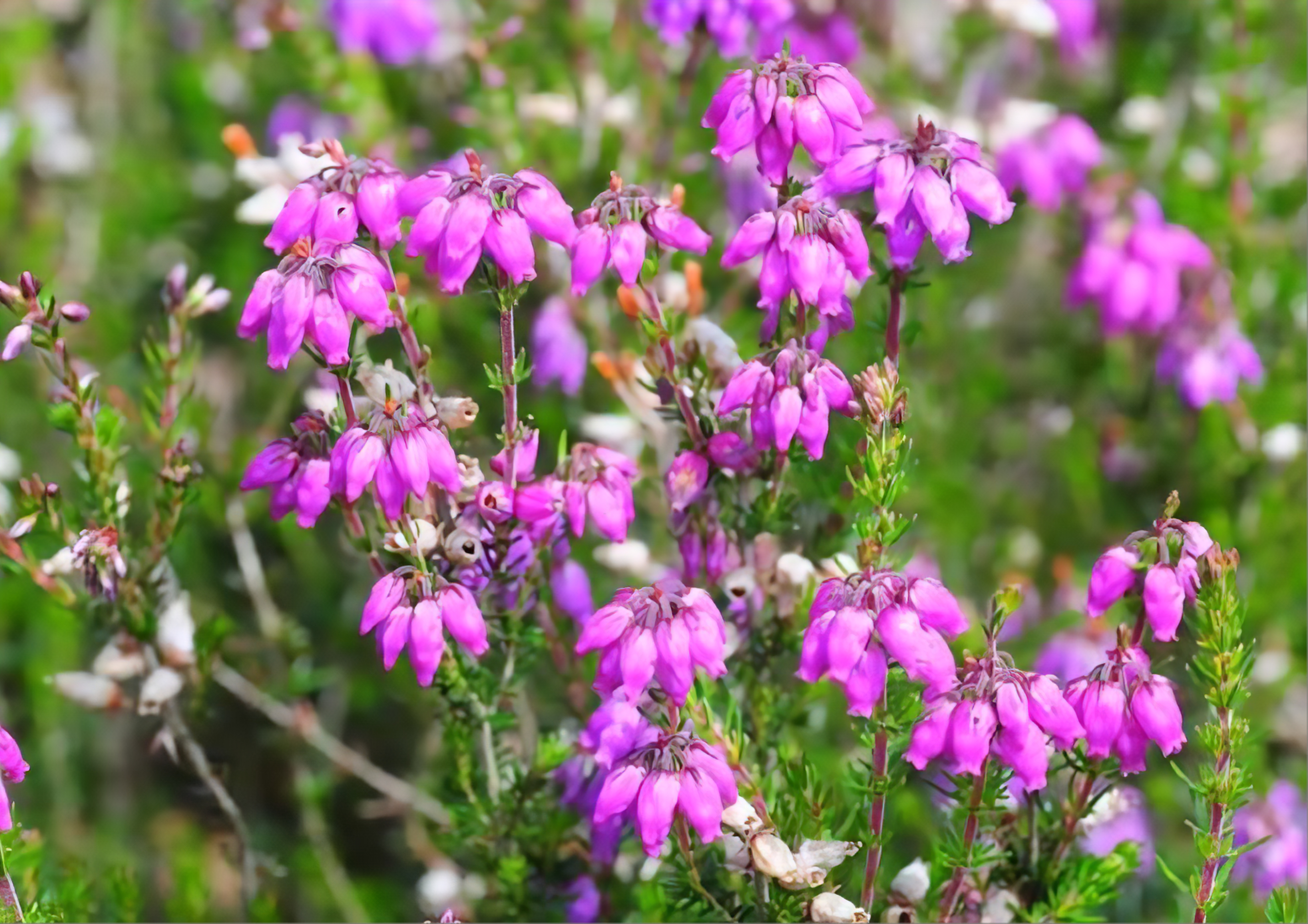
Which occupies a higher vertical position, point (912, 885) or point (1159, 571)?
point (1159, 571)

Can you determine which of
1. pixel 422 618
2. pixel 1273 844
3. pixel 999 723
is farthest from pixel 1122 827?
pixel 422 618

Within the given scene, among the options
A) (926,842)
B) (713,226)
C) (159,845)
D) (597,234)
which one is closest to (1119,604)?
(926,842)

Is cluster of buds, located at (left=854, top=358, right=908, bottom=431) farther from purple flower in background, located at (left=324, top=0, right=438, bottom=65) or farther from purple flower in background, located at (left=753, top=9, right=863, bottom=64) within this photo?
purple flower in background, located at (left=324, top=0, right=438, bottom=65)

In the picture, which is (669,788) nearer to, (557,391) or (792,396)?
(792,396)

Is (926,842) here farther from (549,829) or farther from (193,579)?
(193,579)

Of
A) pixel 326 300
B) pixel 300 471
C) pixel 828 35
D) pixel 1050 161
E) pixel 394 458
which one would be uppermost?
pixel 828 35

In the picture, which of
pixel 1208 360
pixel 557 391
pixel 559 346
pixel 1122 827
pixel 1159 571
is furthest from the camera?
pixel 557 391
